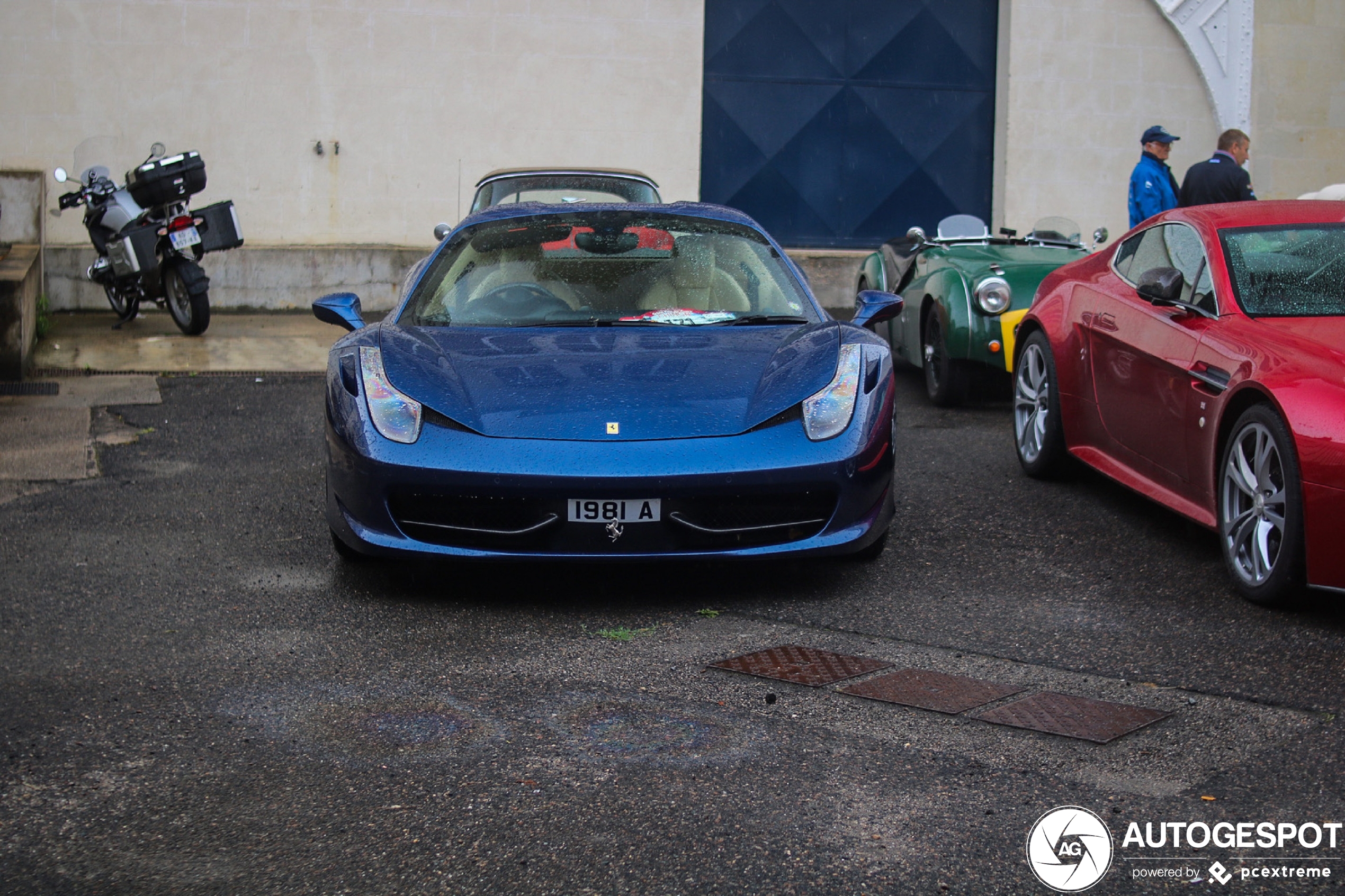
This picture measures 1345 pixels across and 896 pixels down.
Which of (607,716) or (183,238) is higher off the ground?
(183,238)

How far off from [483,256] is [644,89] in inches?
392

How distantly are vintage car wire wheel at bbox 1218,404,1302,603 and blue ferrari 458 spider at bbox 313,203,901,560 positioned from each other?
1136 millimetres

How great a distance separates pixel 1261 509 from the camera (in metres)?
4.73

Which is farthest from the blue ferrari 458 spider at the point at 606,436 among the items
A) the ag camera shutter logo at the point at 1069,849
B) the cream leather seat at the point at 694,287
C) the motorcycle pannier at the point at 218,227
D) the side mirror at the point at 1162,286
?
the motorcycle pannier at the point at 218,227

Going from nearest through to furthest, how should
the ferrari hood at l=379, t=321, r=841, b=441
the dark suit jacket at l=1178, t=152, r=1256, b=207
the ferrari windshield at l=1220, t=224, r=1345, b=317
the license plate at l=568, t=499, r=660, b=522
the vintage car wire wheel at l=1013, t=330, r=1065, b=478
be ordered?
the license plate at l=568, t=499, r=660, b=522 → the ferrari hood at l=379, t=321, r=841, b=441 → the ferrari windshield at l=1220, t=224, r=1345, b=317 → the vintage car wire wheel at l=1013, t=330, r=1065, b=478 → the dark suit jacket at l=1178, t=152, r=1256, b=207

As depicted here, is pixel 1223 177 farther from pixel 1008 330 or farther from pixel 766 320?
pixel 766 320

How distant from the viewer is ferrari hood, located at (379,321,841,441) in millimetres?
4727

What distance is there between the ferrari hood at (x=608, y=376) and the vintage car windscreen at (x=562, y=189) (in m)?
6.09

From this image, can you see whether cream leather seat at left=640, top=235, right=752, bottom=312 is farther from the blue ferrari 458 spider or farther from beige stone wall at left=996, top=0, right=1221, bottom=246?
beige stone wall at left=996, top=0, right=1221, bottom=246

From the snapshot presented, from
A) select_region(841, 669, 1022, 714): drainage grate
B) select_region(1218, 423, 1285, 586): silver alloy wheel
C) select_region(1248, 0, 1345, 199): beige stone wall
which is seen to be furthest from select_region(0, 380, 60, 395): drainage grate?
select_region(1248, 0, 1345, 199): beige stone wall

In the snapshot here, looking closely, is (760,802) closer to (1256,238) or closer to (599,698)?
(599,698)

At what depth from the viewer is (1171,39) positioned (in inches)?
640

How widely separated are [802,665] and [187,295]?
29.2 ft

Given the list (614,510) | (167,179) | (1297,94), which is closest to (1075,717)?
(614,510)
